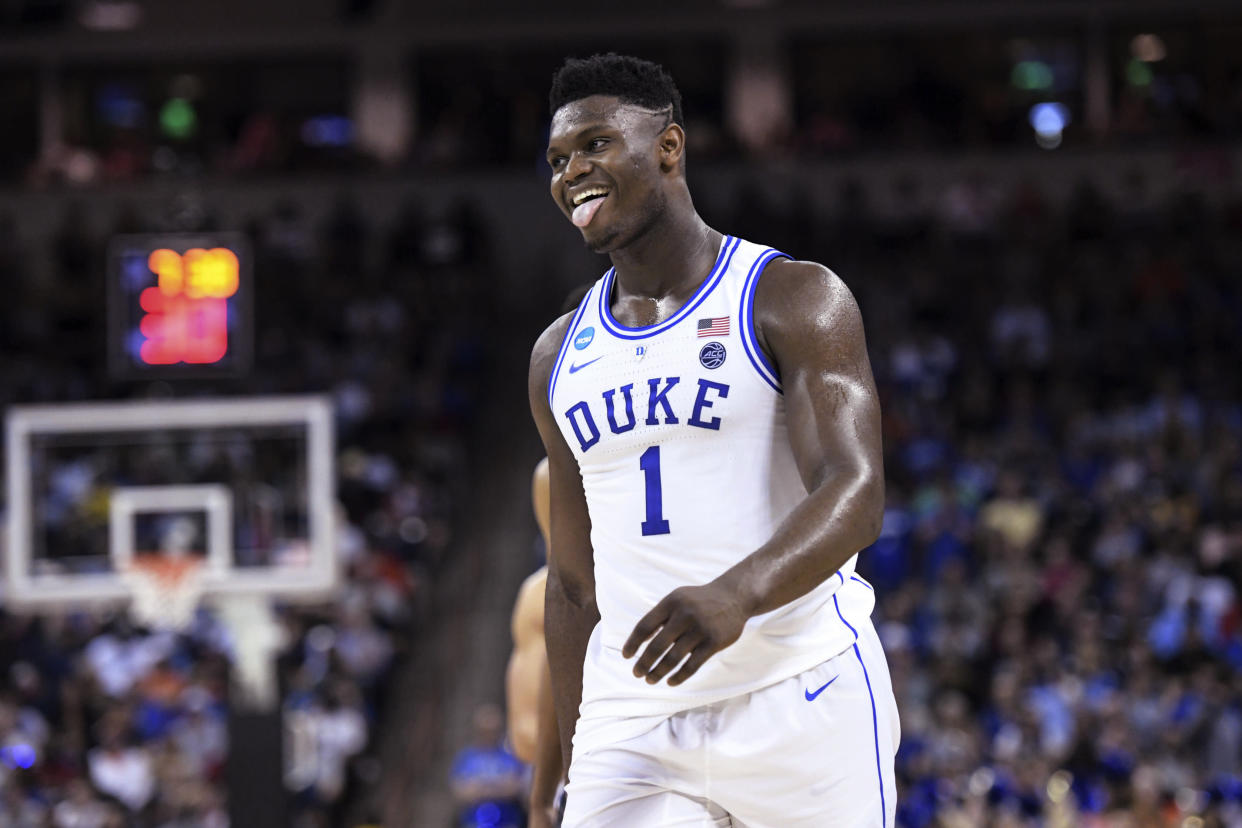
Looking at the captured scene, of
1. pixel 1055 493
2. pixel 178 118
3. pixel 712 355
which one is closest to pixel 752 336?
pixel 712 355

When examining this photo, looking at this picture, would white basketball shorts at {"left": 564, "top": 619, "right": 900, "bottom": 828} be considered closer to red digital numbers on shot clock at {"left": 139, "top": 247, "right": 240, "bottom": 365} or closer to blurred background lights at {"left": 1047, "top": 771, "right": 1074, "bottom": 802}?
blurred background lights at {"left": 1047, "top": 771, "right": 1074, "bottom": 802}

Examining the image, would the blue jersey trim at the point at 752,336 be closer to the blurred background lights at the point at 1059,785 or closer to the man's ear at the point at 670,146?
the man's ear at the point at 670,146

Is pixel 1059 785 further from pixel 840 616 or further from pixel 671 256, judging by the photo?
pixel 671 256

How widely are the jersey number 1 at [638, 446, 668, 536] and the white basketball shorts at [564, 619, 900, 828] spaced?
1.23ft

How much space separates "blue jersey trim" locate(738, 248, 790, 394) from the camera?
3.29m

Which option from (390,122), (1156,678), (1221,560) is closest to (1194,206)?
(1221,560)

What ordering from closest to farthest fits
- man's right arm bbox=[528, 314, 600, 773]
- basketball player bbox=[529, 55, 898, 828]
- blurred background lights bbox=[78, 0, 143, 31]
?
basketball player bbox=[529, 55, 898, 828]
man's right arm bbox=[528, 314, 600, 773]
blurred background lights bbox=[78, 0, 143, 31]

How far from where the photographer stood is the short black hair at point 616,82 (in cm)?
348

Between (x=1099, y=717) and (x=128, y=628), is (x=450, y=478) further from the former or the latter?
(x=1099, y=717)

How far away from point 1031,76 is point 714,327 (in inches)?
750

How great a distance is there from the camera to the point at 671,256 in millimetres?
3553

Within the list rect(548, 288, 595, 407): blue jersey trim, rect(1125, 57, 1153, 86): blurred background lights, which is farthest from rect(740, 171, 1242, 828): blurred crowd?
rect(548, 288, 595, 407): blue jersey trim

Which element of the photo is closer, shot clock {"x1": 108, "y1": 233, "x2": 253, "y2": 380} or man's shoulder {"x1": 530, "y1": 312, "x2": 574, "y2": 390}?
man's shoulder {"x1": 530, "y1": 312, "x2": 574, "y2": 390}

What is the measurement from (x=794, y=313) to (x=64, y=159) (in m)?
19.8
